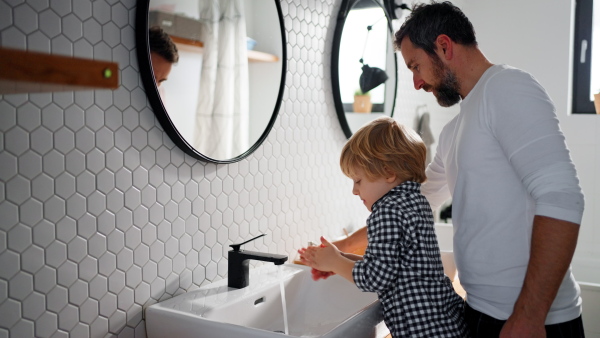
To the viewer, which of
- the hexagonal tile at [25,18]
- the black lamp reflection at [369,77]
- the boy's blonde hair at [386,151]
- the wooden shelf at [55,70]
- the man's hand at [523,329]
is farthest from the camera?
the black lamp reflection at [369,77]

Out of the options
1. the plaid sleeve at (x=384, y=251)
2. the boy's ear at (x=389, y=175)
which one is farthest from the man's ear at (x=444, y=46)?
the plaid sleeve at (x=384, y=251)

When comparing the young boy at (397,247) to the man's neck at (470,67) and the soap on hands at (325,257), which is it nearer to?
the soap on hands at (325,257)

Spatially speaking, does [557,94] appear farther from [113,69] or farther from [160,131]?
[113,69]

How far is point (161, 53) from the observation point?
141 centimetres

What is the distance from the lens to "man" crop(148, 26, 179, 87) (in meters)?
1.39

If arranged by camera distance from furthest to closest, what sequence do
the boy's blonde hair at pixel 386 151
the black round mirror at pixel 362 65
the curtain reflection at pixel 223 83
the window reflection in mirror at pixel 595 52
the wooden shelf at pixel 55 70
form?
the window reflection in mirror at pixel 595 52 → the black round mirror at pixel 362 65 → the curtain reflection at pixel 223 83 → the boy's blonde hair at pixel 386 151 → the wooden shelf at pixel 55 70

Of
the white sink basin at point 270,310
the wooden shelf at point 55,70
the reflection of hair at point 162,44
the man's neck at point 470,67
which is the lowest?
the white sink basin at point 270,310

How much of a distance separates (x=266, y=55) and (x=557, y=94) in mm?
2598

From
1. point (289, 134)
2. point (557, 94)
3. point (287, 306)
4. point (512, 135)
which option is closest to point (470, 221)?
point (512, 135)

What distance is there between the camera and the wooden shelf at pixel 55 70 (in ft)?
2.21

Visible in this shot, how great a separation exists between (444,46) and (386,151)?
32 cm

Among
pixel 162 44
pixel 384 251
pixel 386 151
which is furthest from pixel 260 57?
pixel 384 251

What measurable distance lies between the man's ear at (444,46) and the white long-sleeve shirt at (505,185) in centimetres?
12

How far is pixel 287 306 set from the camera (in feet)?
5.80
